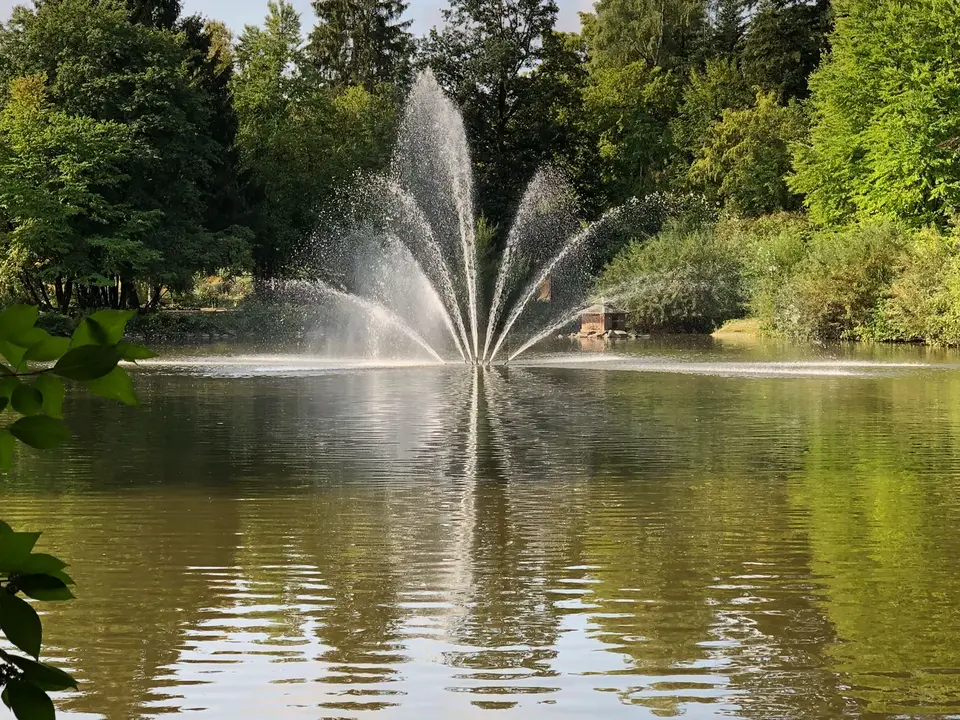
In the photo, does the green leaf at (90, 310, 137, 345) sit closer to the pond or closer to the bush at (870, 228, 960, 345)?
the pond

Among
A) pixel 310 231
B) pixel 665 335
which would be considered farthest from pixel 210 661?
pixel 310 231

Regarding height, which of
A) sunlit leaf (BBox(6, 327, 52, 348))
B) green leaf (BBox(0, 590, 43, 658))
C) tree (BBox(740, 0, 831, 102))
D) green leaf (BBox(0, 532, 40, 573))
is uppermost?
tree (BBox(740, 0, 831, 102))

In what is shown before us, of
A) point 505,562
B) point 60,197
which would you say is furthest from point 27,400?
point 60,197

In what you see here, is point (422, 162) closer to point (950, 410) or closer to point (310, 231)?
point (310, 231)

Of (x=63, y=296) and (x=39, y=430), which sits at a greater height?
(x=63, y=296)

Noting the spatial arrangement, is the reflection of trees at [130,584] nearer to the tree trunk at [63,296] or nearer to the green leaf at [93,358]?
the green leaf at [93,358]

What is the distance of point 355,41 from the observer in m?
77.5

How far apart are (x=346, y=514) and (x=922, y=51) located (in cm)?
4232

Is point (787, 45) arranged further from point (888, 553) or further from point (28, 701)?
Result: point (28, 701)

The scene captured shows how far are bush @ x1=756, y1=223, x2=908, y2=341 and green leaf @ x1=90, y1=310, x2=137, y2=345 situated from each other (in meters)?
43.3

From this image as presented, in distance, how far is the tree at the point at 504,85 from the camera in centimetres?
6091

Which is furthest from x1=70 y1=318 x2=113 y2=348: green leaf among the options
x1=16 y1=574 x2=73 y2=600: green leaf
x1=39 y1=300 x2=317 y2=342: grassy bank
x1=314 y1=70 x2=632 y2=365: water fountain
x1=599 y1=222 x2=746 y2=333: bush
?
x1=599 y1=222 x2=746 y2=333: bush

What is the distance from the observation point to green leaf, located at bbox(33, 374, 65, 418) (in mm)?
1471

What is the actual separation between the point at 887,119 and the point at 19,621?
164 ft
